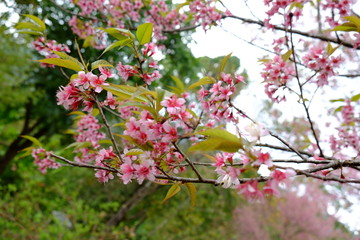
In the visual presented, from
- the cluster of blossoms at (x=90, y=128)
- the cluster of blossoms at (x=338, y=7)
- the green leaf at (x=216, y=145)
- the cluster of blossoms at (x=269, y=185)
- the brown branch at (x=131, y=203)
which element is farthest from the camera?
the brown branch at (x=131, y=203)

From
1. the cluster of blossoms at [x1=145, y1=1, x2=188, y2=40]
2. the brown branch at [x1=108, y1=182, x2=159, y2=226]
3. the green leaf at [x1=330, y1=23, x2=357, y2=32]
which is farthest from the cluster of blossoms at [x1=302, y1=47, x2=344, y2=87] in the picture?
the brown branch at [x1=108, y1=182, x2=159, y2=226]

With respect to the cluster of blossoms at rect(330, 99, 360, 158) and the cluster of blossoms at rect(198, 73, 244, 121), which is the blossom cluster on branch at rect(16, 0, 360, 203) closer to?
the cluster of blossoms at rect(198, 73, 244, 121)

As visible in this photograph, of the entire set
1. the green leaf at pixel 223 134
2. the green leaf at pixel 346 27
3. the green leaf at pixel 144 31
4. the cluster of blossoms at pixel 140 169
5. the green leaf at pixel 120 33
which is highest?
the green leaf at pixel 346 27

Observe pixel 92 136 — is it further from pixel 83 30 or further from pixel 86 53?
pixel 86 53

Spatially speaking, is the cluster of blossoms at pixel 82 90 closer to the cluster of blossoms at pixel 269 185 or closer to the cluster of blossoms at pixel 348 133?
the cluster of blossoms at pixel 269 185

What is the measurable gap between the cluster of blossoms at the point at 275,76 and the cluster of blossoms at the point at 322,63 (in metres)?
0.19

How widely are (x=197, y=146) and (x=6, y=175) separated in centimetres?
694

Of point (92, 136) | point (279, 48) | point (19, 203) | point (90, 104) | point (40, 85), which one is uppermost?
point (279, 48)

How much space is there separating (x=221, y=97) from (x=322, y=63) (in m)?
0.72

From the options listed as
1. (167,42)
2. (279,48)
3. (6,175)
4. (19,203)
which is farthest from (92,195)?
(279,48)

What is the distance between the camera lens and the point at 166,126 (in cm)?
81

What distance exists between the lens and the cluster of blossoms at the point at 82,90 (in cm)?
91

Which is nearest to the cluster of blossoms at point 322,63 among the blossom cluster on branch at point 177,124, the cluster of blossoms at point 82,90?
the blossom cluster on branch at point 177,124

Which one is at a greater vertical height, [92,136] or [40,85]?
[92,136]
